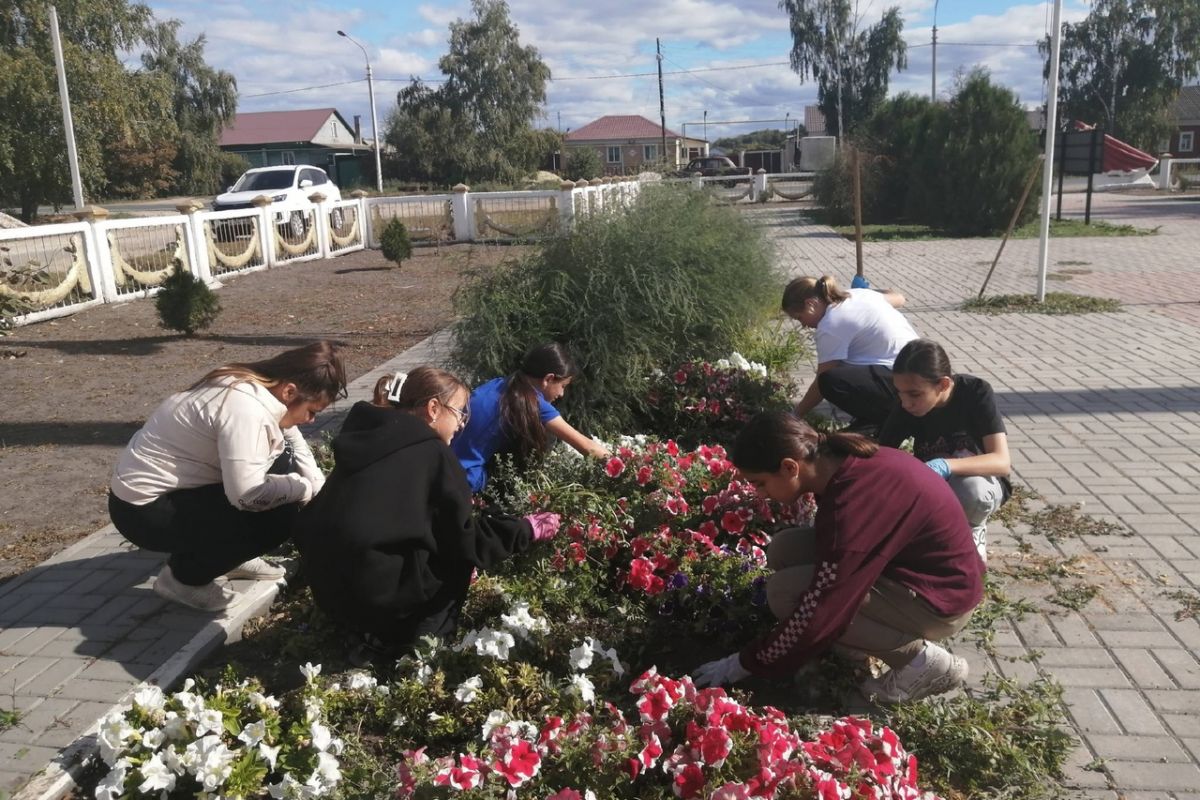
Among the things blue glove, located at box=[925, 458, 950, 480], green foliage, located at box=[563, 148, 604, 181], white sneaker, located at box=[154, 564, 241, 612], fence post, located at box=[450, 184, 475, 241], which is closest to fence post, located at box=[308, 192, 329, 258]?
fence post, located at box=[450, 184, 475, 241]

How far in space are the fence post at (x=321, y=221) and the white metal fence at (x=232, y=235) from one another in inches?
0.9

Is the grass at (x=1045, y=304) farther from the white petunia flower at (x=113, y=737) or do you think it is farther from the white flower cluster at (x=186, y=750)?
the white petunia flower at (x=113, y=737)

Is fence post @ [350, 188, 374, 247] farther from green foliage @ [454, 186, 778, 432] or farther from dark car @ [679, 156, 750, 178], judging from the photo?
dark car @ [679, 156, 750, 178]

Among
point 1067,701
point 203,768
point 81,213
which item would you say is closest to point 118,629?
point 203,768

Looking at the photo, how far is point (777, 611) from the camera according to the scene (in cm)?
304

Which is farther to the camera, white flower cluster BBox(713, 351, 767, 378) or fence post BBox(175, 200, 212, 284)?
fence post BBox(175, 200, 212, 284)

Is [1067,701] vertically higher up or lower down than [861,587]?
lower down

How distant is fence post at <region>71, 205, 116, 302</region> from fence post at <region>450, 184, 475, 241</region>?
1035 cm

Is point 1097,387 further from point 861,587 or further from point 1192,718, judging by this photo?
point 861,587

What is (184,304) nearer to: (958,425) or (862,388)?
(862,388)

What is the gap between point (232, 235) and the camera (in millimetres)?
17094

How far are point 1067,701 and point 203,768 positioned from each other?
8.30ft

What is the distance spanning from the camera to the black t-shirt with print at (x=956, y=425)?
3750mm

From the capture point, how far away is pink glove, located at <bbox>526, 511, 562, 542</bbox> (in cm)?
363
